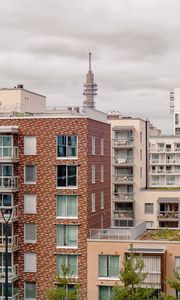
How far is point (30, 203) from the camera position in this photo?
148 feet

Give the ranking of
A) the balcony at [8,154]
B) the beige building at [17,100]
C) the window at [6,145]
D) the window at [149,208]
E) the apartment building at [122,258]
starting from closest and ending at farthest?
1. the apartment building at [122,258]
2. the balcony at [8,154]
3. the window at [6,145]
4. the beige building at [17,100]
5. the window at [149,208]

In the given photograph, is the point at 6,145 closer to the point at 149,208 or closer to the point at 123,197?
the point at 123,197

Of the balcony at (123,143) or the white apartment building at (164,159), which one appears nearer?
the balcony at (123,143)

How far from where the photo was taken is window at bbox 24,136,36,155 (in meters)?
45.1

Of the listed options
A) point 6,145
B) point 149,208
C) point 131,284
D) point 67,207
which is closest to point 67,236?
point 67,207

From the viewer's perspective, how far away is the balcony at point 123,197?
78.0 meters

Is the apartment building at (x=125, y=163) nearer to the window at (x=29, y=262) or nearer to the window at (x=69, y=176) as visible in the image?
the window at (x=29, y=262)

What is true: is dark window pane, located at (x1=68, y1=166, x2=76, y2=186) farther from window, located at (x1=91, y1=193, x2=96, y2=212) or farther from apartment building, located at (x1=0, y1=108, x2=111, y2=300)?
window, located at (x1=91, y1=193, x2=96, y2=212)

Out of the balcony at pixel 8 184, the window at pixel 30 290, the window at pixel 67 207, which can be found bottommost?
the window at pixel 30 290

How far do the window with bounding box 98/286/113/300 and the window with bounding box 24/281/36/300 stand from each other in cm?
535

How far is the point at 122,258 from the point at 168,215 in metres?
34.3

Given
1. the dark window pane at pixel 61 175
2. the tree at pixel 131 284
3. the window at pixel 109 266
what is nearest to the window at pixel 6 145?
the dark window pane at pixel 61 175

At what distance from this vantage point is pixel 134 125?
78438 mm

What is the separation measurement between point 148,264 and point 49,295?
297 inches
